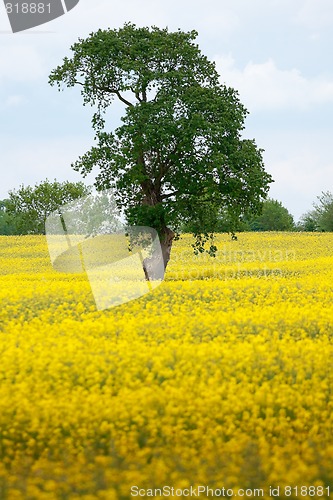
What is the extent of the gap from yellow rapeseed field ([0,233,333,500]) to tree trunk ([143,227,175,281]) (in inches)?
463

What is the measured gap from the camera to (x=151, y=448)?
8734 millimetres

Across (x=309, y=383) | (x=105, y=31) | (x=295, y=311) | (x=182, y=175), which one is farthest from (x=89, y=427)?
(x=105, y=31)

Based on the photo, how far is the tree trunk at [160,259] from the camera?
28678 mm

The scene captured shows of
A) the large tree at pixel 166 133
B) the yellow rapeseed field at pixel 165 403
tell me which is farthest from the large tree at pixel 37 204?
the yellow rapeseed field at pixel 165 403

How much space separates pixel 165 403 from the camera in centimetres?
964

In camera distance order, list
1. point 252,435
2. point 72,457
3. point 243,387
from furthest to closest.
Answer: point 243,387 → point 252,435 → point 72,457

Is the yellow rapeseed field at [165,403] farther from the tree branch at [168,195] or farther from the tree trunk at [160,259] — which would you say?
the tree branch at [168,195]

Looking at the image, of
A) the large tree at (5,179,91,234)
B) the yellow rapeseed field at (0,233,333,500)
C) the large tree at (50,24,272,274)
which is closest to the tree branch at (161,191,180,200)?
the large tree at (50,24,272,274)

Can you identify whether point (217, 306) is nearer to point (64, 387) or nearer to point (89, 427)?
point (64, 387)

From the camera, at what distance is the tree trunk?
28.7 m

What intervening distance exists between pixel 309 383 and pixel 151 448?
3143 mm

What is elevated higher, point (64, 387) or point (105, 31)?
point (105, 31)

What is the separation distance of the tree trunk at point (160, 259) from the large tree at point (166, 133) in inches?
2.6

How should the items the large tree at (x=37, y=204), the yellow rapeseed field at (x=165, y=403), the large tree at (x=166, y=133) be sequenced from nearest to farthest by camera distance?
the yellow rapeseed field at (x=165, y=403) < the large tree at (x=166, y=133) < the large tree at (x=37, y=204)
